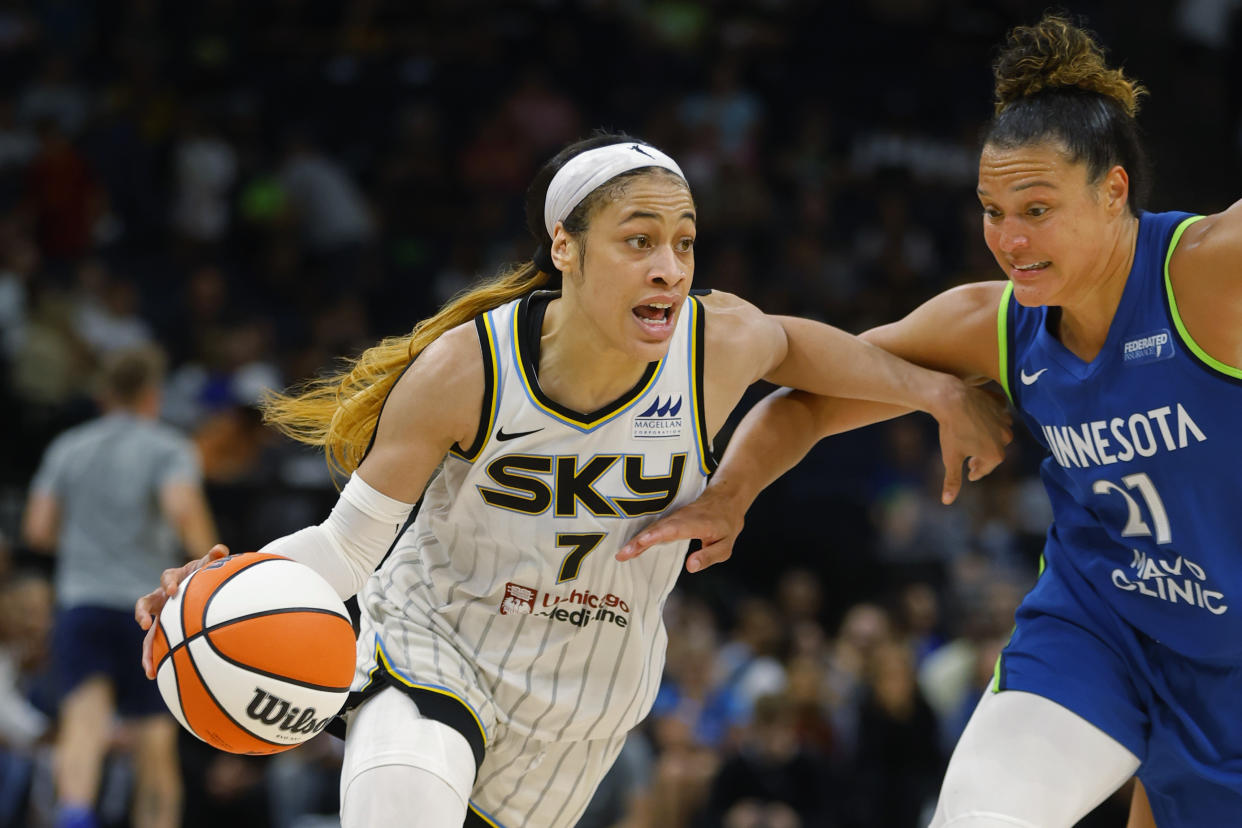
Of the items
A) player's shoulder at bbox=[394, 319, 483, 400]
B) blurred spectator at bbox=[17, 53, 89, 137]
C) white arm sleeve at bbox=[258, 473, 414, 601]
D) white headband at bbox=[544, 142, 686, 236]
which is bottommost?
blurred spectator at bbox=[17, 53, 89, 137]

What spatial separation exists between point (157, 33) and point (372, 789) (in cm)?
1166

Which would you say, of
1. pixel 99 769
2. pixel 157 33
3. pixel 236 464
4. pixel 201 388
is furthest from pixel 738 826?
pixel 157 33

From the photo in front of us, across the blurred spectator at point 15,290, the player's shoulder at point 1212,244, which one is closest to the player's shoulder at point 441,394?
the player's shoulder at point 1212,244

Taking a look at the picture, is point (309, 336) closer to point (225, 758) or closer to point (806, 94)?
point (225, 758)

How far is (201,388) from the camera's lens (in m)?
10.5

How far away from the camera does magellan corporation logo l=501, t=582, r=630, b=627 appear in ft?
12.8

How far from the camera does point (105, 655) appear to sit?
770 centimetres

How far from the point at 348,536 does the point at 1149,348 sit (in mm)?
2044

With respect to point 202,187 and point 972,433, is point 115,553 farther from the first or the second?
point 202,187

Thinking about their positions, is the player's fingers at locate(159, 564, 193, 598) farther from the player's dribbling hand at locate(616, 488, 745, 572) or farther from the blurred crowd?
the blurred crowd

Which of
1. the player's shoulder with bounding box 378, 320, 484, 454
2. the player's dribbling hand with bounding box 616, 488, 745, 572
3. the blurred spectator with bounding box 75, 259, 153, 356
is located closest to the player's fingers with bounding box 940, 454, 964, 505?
the player's dribbling hand with bounding box 616, 488, 745, 572

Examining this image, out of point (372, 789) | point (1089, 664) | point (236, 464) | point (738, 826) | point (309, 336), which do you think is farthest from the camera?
point (309, 336)

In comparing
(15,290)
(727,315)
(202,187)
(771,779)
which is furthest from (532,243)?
(727,315)

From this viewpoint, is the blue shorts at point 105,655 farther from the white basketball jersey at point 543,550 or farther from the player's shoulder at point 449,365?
the player's shoulder at point 449,365
